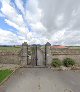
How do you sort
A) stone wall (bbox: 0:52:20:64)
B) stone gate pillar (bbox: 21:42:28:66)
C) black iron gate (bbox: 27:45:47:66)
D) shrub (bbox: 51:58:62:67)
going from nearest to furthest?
shrub (bbox: 51:58:62:67)
stone gate pillar (bbox: 21:42:28:66)
stone wall (bbox: 0:52:20:64)
black iron gate (bbox: 27:45:47:66)

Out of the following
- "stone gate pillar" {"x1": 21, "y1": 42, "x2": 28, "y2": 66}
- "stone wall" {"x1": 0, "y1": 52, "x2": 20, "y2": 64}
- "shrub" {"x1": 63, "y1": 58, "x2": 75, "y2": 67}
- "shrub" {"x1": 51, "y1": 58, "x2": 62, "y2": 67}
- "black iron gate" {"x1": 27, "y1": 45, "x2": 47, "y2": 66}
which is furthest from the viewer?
"black iron gate" {"x1": 27, "y1": 45, "x2": 47, "y2": 66}

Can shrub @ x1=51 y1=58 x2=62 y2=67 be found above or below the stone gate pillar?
below

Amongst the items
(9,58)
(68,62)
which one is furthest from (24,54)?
(68,62)

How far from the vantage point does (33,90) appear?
1119cm

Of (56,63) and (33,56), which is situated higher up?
(33,56)

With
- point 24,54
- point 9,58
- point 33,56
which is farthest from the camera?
point 33,56

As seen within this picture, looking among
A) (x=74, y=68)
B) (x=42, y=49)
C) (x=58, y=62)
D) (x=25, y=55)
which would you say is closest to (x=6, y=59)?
(x=25, y=55)

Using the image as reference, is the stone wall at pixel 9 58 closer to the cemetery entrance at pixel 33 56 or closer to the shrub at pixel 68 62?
the cemetery entrance at pixel 33 56

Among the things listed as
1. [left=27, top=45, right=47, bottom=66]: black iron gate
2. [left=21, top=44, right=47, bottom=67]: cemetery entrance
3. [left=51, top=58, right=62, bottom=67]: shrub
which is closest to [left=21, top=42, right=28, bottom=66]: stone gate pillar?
[left=21, top=44, right=47, bottom=67]: cemetery entrance

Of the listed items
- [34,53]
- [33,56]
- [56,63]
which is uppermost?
[34,53]

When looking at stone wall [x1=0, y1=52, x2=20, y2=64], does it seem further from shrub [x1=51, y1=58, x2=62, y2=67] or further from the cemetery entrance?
shrub [x1=51, y1=58, x2=62, y2=67]

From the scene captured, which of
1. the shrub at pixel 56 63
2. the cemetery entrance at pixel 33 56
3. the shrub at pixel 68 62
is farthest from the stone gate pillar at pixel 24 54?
the shrub at pixel 68 62

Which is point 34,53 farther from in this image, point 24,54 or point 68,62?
point 68,62

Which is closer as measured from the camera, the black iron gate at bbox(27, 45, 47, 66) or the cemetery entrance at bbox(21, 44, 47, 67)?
the cemetery entrance at bbox(21, 44, 47, 67)
